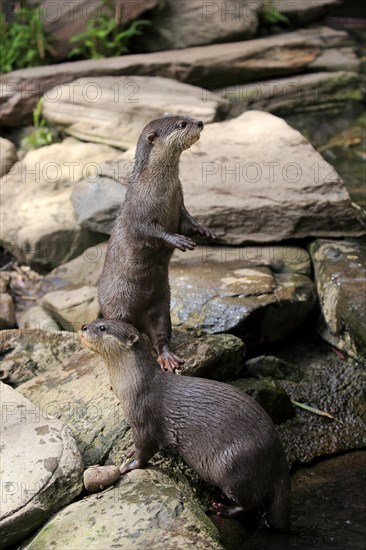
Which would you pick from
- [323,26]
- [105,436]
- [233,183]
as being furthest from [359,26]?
[105,436]

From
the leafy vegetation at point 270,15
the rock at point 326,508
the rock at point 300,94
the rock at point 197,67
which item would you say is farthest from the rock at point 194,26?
the rock at point 326,508

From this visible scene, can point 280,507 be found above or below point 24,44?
below

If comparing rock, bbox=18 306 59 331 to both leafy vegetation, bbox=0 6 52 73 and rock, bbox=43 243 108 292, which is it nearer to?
rock, bbox=43 243 108 292

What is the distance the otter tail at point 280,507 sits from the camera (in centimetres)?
384

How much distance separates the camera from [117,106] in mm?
7383

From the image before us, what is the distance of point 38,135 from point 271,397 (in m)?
4.02

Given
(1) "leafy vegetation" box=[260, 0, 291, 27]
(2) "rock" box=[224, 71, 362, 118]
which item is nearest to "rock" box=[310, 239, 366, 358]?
(2) "rock" box=[224, 71, 362, 118]

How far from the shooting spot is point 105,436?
426cm

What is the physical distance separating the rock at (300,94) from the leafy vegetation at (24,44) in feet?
6.14

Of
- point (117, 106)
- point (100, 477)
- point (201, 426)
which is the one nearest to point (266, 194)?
point (117, 106)

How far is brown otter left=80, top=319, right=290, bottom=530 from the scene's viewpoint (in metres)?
3.80

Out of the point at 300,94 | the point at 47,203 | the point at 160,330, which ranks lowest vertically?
the point at 160,330

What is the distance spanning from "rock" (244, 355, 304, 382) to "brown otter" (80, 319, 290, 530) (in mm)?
1064

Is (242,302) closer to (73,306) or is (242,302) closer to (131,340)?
(73,306)
